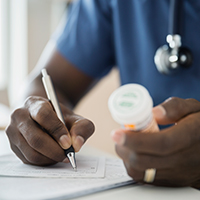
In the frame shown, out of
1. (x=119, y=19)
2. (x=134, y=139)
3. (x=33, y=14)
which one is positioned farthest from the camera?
(x=33, y=14)

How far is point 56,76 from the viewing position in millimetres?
813

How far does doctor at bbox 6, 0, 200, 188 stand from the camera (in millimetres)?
304

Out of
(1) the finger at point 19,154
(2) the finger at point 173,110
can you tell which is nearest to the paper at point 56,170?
(1) the finger at point 19,154

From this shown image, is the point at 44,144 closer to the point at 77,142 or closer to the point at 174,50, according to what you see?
the point at 77,142

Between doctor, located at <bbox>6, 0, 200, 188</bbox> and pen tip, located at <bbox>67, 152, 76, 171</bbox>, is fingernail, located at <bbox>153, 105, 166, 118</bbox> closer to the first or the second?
doctor, located at <bbox>6, 0, 200, 188</bbox>

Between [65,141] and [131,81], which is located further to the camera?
[131,81]

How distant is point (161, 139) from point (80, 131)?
0.52 feet

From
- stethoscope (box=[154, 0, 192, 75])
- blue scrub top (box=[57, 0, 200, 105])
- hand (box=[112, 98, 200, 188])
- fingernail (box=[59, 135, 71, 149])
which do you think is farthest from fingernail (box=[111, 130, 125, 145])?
blue scrub top (box=[57, 0, 200, 105])

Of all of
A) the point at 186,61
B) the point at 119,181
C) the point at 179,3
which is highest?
the point at 179,3

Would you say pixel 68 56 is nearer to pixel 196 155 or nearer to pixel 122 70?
pixel 122 70

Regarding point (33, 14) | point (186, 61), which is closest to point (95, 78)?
point (186, 61)

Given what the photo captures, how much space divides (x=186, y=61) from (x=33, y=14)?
1.67 meters

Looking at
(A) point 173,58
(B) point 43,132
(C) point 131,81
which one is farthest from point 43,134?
(C) point 131,81

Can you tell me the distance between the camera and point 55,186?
327 mm
